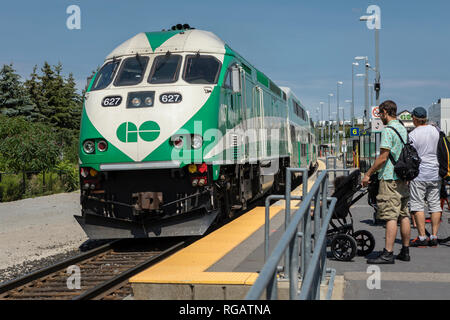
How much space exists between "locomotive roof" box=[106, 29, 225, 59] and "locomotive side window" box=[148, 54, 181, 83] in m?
0.20

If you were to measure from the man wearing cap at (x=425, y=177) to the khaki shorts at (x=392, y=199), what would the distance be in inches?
47.8

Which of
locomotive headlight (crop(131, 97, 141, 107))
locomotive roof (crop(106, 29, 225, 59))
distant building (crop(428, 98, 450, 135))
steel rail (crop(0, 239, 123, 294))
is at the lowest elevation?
steel rail (crop(0, 239, 123, 294))

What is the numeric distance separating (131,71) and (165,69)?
623mm

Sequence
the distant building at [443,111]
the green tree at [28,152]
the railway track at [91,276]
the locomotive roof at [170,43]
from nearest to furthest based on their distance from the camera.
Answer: the railway track at [91,276], the locomotive roof at [170,43], the green tree at [28,152], the distant building at [443,111]

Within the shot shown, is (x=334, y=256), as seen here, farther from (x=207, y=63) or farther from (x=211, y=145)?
(x=207, y=63)

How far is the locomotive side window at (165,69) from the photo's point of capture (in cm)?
986

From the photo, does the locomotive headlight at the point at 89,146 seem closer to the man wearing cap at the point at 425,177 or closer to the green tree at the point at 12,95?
the man wearing cap at the point at 425,177

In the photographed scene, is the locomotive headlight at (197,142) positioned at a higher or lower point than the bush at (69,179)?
higher

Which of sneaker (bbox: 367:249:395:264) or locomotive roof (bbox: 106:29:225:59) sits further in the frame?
locomotive roof (bbox: 106:29:225:59)

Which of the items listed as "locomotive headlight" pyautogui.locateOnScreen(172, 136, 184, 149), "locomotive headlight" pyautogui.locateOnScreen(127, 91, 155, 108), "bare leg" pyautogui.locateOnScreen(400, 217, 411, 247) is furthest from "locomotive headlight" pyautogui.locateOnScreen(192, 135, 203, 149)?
"bare leg" pyautogui.locateOnScreen(400, 217, 411, 247)

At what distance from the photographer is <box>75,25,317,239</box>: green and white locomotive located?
9.07 meters

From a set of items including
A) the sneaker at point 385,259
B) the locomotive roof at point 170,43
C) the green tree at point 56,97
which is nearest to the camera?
the sneaker at point 385,259

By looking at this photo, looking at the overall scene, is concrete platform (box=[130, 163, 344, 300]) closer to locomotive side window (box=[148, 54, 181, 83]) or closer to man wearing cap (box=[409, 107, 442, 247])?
man wearing cap (box=[409, 107, 442, 247])

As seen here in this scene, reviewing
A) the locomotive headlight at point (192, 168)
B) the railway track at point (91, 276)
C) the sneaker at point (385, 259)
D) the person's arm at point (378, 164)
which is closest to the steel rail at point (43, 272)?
the railway track at point (91, 276)
